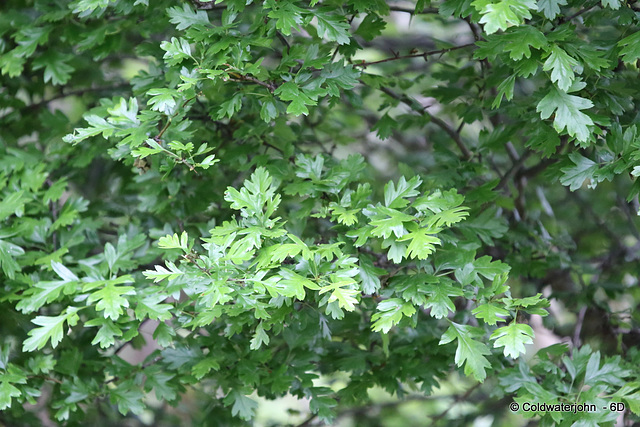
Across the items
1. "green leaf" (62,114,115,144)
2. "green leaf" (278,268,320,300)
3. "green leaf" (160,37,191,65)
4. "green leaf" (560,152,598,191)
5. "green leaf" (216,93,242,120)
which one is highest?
"green leaf" (160,37,191,65)

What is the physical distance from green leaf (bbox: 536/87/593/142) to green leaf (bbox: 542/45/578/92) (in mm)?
65

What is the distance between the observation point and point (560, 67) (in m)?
1.67

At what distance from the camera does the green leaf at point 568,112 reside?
5.53 ft

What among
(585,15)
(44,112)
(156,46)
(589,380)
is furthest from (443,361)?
(44,112)

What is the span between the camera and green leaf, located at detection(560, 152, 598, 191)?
1843 millimetres

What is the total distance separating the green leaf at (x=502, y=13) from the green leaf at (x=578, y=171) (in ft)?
1.80

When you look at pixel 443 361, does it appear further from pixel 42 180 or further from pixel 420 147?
pixel 420 147

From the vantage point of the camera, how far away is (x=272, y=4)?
176cm

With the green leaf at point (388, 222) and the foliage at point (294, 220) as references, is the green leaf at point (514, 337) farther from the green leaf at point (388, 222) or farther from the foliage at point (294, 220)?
the green leaf at point (388, 222)

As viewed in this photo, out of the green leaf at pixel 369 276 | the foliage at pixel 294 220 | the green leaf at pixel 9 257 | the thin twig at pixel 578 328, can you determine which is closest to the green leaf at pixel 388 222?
the foliage at pixel 294 220

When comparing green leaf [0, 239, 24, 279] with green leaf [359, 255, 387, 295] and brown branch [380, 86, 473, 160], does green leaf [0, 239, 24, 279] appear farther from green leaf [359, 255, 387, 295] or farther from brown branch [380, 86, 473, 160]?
brown branch [380, 86, 473, 160]

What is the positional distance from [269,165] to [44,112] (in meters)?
1.25

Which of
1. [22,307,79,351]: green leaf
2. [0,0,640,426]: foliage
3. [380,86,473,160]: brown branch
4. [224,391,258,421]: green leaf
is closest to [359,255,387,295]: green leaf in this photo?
[0,0,640,426]: foliage

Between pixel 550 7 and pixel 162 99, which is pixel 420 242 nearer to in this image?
pixel 550 7
